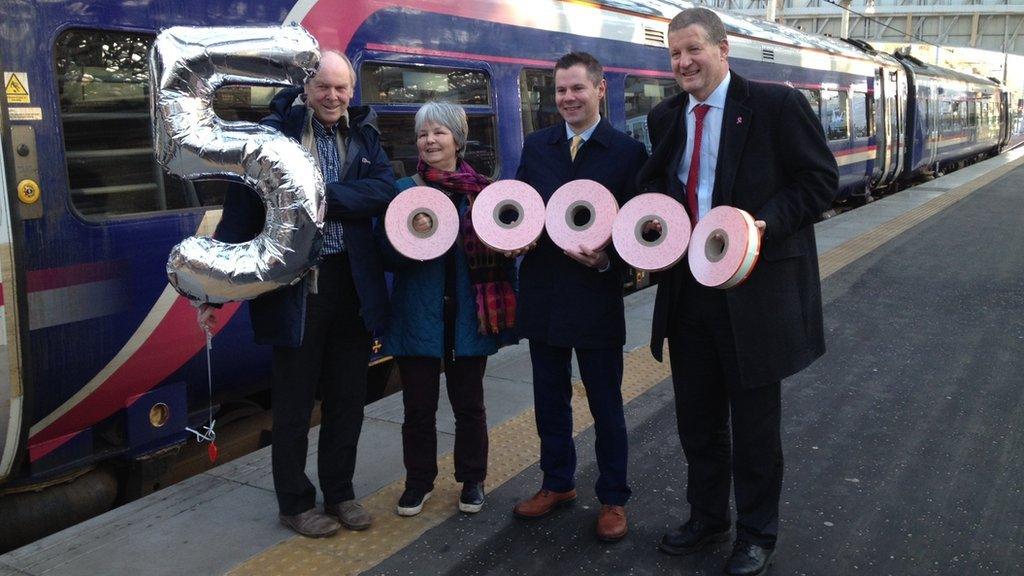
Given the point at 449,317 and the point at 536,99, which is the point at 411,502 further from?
the point at 536,99

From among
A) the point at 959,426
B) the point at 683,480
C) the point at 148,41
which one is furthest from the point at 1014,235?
the point at 148,41

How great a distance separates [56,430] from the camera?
3.56 m

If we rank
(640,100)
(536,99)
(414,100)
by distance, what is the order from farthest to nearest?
(640,100), (536,99), (414,100)

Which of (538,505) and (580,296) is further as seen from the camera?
(538,505)

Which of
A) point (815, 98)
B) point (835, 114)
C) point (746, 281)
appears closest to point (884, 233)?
point (815, 98)

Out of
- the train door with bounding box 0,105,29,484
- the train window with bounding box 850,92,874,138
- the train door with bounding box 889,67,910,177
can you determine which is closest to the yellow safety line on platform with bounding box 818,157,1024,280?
the train door with bounding box 889,67,910,177

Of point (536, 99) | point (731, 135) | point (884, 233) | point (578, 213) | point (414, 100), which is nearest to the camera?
point (731, 135)

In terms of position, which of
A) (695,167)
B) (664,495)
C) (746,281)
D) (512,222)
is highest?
(695,167)

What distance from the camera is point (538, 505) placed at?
3.28 meters

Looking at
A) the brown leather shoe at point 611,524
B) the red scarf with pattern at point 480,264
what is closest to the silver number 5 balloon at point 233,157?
the red scarf with pattern at point 480,264

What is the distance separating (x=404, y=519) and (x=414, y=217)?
119 cm

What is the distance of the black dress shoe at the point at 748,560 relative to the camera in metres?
2.83

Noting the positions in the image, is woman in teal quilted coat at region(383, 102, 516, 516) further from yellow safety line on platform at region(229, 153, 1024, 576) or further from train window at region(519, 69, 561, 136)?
train window at region(519, 69, 561, 136)

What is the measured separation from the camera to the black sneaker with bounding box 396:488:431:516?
131 inches
